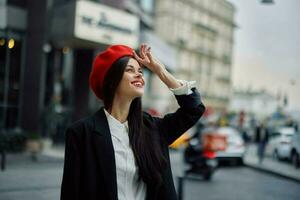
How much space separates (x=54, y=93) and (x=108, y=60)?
54.4 feet

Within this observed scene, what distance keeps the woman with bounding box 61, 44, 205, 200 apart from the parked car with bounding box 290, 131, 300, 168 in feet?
45.7

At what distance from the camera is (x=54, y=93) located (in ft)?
60.2

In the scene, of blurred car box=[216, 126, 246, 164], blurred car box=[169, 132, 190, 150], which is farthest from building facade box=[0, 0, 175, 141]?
blurred car box=[216, 126, 246, 164]

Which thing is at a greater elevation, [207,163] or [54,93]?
[54,93]

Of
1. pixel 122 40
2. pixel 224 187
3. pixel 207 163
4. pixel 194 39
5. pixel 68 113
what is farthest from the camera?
pixel 194 39

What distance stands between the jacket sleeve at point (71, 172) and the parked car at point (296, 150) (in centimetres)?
1429

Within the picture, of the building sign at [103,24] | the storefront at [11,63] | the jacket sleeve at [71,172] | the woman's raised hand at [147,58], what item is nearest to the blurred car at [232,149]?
the building sign at [103,24]

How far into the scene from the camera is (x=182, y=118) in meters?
2.39

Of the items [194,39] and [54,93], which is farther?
[194,39]

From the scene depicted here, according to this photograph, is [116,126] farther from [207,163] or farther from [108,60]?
[207,163]

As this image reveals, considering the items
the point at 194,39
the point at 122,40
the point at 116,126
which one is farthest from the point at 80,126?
the point at 194,39

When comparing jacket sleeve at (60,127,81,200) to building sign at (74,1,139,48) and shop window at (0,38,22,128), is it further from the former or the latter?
shop window at (0,38,22,128)

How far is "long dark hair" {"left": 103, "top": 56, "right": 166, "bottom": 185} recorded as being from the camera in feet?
7.22

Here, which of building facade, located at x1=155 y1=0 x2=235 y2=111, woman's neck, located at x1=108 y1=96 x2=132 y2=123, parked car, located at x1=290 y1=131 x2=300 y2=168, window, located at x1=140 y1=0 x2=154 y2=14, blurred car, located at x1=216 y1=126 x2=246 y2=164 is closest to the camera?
woman's neck, located at x1=108 y1=96 x2=132 y2=123
